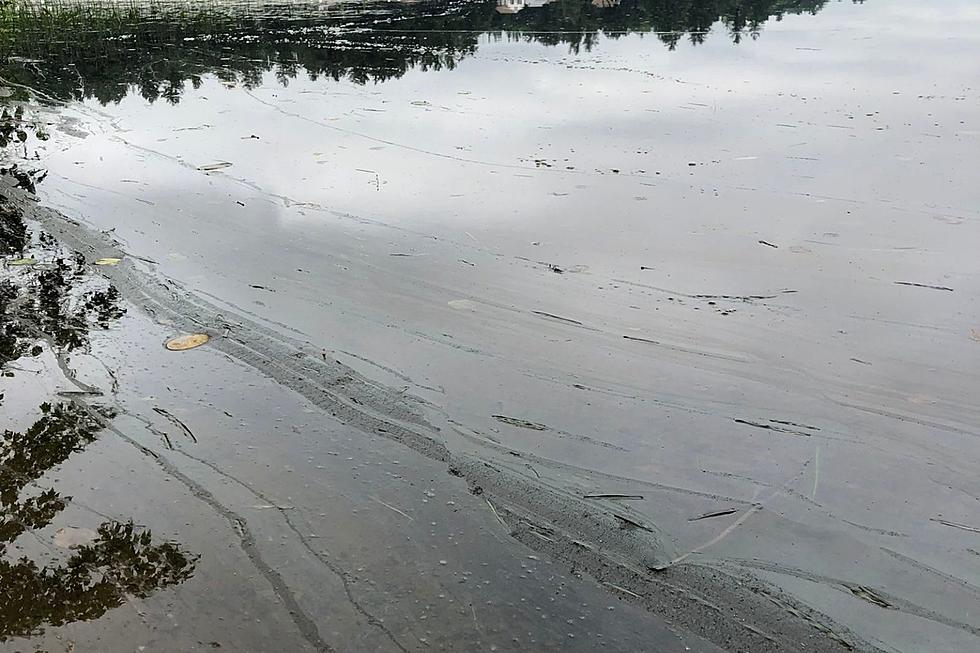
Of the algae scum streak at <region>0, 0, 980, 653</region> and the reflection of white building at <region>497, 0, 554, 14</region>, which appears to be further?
the reflection of white building at <region>497, 0, 554, 14</region>

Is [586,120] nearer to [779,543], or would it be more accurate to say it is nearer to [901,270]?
[901,270]

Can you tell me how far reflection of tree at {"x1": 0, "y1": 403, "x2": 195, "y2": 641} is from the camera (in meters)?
2.75

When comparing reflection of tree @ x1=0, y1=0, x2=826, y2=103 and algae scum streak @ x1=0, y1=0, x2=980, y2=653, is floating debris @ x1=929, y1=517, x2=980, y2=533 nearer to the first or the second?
algae scum streak @ x1=0, y1=0, x2=980, y2=653

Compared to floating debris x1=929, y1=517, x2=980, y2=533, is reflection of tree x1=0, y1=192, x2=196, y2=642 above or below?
above

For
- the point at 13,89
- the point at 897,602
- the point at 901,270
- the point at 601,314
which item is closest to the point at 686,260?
the point at 601,314

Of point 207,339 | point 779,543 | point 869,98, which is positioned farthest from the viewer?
point 869,98

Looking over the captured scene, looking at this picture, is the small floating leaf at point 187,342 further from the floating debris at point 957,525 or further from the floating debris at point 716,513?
the floating debris at point 957,525

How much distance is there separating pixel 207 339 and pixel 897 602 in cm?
349

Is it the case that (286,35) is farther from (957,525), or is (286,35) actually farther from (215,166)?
(957,525)

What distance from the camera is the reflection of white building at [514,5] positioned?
641 inches

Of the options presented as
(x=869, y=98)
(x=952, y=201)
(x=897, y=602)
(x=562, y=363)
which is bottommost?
(x=897, y=602)

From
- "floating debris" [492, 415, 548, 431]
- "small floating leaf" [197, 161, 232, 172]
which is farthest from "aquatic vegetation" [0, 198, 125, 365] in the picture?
"floating debris" [492, 415, 548, 431]

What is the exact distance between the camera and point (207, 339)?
4.45 m

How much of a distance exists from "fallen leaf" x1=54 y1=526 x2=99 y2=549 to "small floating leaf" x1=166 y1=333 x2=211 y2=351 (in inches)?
55.5
